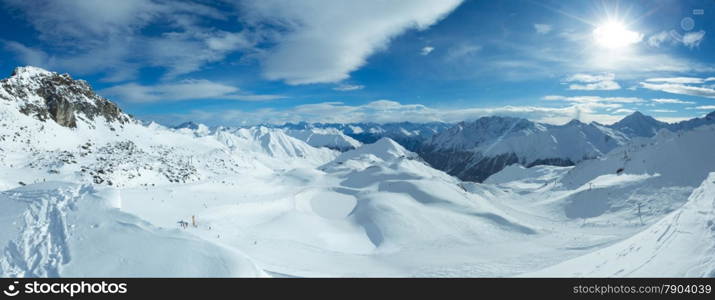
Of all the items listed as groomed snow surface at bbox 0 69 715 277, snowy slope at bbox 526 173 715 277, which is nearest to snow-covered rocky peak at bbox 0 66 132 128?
groomed snow surface at bbox 0 69 715 277

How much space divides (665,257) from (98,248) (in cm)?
2124

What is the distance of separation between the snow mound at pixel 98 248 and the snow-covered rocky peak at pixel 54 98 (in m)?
55.4

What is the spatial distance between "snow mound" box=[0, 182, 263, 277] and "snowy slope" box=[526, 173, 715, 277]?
1237 cm

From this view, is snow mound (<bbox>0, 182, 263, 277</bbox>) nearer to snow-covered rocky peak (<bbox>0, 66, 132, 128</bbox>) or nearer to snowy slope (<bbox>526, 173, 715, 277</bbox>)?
snowy slope (<bbox>526, 173, 715, 277</bbox>)

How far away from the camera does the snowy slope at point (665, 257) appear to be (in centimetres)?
1046

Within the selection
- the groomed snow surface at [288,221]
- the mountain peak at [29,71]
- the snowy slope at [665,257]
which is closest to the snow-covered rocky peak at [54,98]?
the mountain peak at [29,71]

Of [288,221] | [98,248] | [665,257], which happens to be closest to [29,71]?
[288,221]

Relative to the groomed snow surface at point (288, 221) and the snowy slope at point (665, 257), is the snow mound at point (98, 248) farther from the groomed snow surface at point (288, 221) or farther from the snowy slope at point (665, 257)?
the snowy slope at point (665, 257)

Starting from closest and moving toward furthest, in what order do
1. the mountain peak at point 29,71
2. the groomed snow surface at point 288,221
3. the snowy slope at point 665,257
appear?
the snowy slope at point 665,257 < the groomed snow surface at point 288,221 < the mountain peak at point 29,71

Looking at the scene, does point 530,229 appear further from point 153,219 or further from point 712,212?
point 153,219

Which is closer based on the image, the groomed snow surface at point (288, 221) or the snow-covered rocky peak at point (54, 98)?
the groomed snow surface at point (288, 221)

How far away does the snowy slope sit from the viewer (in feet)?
34.3
